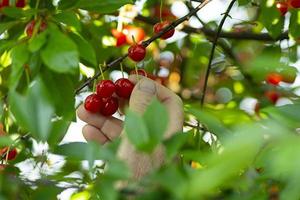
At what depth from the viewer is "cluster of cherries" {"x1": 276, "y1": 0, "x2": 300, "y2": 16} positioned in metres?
2.04

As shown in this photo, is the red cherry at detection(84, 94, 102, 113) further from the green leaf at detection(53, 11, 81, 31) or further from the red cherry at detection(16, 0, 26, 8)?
the red cherry at detection(16, 0, 26, 8)

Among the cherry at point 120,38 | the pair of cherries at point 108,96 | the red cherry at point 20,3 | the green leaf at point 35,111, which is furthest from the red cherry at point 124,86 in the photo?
the cherry at point 120,38

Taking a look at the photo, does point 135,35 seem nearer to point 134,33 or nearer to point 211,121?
point 134,33

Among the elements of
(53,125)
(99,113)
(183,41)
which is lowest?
(183,41)

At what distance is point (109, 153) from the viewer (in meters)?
0.77

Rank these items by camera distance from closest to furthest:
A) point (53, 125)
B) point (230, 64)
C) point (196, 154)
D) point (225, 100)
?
point (196, 154)
point (53, 125)
point (230, 64)
point (225, 100)

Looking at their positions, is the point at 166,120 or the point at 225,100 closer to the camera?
the point at 166,120

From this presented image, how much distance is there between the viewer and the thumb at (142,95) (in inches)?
54.7

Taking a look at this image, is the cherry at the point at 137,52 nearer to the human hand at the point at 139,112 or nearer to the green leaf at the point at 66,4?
the human hand at the point at 139,112

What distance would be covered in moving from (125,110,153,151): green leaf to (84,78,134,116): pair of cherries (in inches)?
33.0

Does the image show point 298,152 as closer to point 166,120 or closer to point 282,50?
point 166,120

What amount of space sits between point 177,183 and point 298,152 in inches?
5.4

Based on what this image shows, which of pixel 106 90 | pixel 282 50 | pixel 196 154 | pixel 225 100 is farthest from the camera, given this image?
pixel 225 100

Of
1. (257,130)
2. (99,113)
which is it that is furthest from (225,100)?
(257,130)
